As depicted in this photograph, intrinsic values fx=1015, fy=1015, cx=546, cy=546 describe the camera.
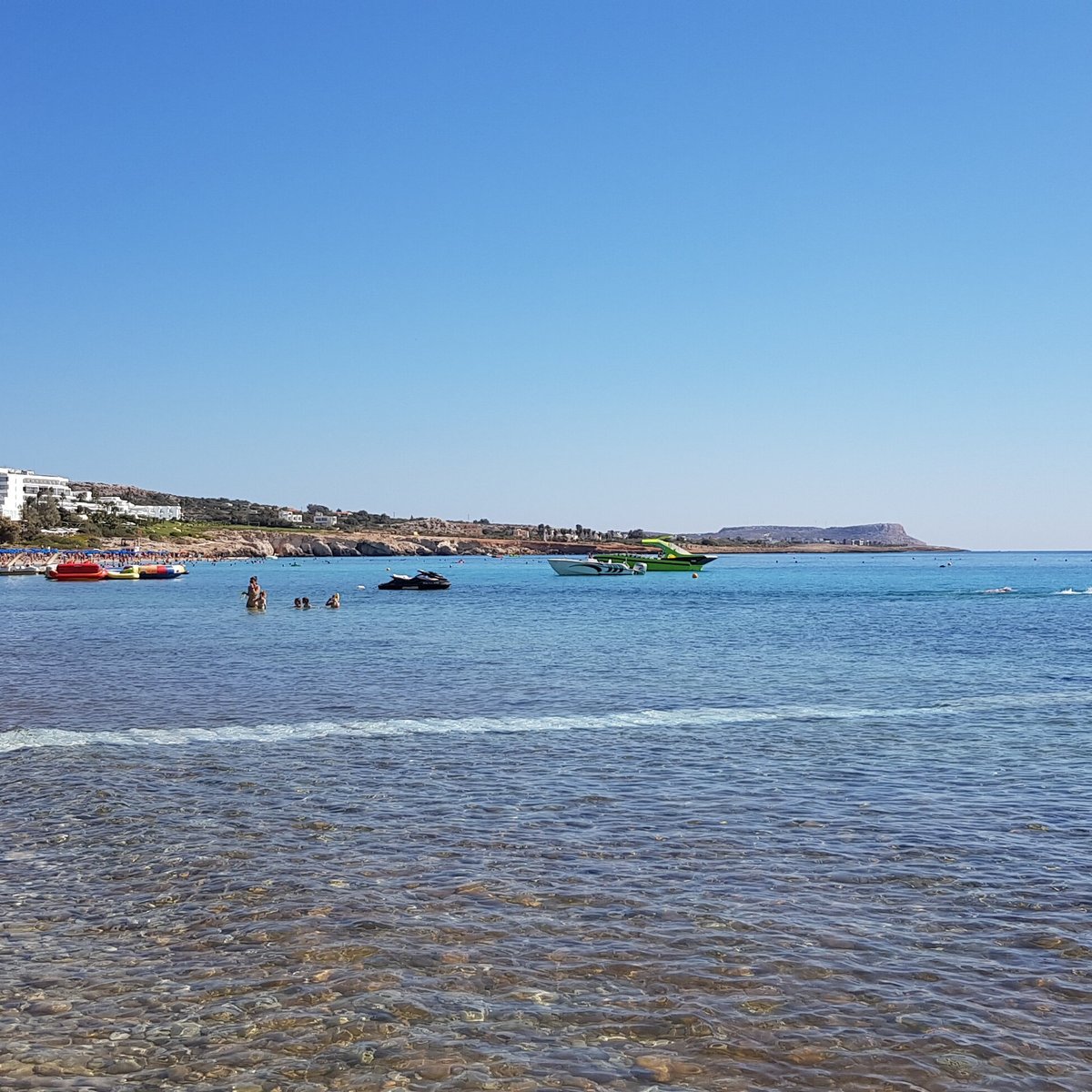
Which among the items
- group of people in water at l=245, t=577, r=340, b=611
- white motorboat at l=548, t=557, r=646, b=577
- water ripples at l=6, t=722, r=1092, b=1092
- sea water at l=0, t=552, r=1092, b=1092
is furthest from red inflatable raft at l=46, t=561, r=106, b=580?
water ripples at l=6, t=722, r=1092, b=1092

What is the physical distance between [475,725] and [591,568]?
111 metres

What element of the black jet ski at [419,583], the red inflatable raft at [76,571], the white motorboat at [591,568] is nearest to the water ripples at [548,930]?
the black jet ski at [419,583]

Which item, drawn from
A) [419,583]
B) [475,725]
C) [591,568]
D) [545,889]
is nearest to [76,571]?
[419,583]

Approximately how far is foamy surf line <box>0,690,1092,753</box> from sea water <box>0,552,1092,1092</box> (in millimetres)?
126

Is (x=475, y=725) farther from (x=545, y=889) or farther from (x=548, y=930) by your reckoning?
(x=548, y=930)

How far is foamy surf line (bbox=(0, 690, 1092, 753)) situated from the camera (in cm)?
1759

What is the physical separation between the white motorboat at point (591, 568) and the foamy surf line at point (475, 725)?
107499mm

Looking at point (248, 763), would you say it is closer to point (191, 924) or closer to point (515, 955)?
point (191, 924)

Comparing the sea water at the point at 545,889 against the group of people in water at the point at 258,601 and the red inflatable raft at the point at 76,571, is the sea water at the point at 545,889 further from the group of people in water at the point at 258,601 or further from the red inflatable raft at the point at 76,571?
the red inflatable raft at the point at 76,571

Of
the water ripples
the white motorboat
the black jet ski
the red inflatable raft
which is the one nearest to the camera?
the water ripples

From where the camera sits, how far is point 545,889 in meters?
9.46

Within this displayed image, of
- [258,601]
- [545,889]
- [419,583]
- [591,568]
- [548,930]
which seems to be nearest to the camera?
[548,930]

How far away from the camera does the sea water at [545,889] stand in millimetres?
6379

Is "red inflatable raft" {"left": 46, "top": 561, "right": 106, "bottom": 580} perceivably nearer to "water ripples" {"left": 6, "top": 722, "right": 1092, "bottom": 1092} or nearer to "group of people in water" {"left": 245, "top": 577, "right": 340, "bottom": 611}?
"group of people in water" {"left": 245, "top": 577, "right": 340, "bottom": 611}
